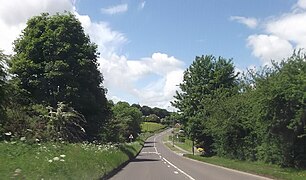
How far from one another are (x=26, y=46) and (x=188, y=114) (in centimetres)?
2991

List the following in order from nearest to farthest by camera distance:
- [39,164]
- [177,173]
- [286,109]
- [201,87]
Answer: [39,164] < [177,173] < [286,109] < [201,87]

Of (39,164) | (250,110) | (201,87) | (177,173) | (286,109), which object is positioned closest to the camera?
(39,164)

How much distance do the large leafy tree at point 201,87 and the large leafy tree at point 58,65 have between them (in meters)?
21.0

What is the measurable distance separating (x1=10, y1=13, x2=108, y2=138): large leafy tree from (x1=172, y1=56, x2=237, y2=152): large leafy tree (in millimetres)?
21019

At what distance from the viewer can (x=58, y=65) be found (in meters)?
42.5

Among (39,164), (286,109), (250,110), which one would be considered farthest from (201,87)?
(39,164)

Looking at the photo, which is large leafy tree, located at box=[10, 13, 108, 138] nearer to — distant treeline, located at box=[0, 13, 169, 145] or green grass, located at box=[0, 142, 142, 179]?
distant treeline, located at box=[0, 13, 169, 145]

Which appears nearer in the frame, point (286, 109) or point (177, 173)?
point (177, 173)

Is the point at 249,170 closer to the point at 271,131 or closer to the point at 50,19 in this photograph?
the point at 271,131

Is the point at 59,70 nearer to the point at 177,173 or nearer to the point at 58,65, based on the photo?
the point at 58,65

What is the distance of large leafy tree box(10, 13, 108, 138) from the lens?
43312 mm

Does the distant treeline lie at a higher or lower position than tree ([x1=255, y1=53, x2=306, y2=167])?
higher

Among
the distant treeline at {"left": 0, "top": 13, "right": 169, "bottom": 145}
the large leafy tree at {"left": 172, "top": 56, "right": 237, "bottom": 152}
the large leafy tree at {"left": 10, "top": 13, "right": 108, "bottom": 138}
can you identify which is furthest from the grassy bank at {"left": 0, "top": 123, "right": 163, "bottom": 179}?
the large leafy tree at {"left": 172, "top": 56, "right": 237, "bottom": 152}

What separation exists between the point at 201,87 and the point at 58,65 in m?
29.1
